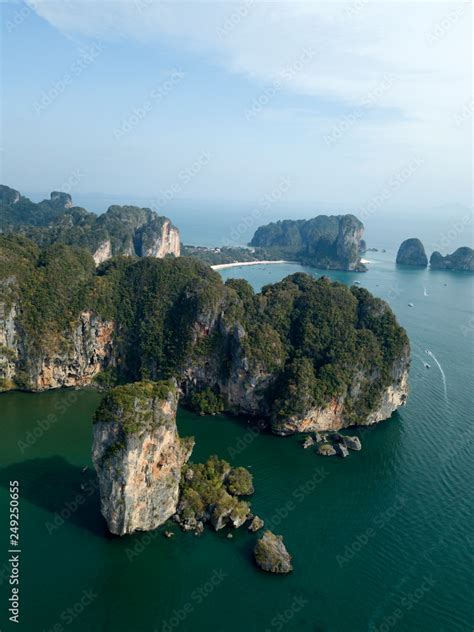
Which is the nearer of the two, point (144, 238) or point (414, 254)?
point (144, 238)

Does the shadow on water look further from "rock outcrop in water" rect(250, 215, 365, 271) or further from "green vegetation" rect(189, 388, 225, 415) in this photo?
"rock outcrop in water" rect(250, 215, 365, 271)

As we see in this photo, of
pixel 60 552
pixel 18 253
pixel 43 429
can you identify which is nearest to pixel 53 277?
pixel 18 253

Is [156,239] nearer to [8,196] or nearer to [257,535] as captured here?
[8,196]

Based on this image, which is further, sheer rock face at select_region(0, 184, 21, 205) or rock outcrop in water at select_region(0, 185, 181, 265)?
sheer rock face at select_region(0, 184, 21, 205)

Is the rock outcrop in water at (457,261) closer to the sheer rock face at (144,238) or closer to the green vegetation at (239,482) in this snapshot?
the sheer rock face at (144,238)

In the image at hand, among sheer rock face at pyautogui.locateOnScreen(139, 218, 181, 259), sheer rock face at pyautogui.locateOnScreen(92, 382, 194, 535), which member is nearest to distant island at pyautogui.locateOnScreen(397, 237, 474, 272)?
sheer rock face at pyautogui.locateOnScreen(139, 218, 181, 259)

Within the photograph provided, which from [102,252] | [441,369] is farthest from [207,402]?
[102,252]
